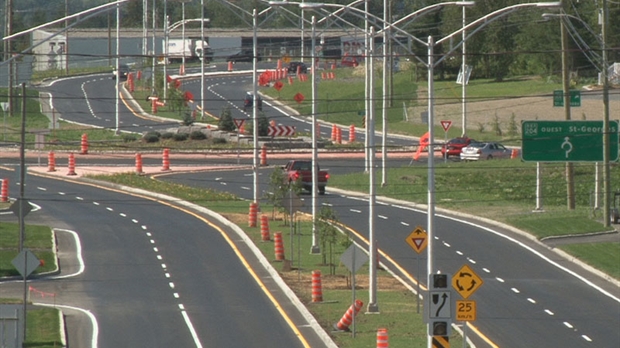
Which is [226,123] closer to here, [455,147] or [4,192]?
[455,147]

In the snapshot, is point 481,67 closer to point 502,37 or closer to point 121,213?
point 502,37

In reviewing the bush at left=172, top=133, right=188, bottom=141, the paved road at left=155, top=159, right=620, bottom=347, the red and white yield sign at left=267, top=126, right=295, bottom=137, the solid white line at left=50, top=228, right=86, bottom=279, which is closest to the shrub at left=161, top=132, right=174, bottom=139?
the bush at left=172, top=133, right=188, bottom=141

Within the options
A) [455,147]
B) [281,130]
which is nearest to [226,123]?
[281,130]

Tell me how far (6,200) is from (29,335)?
2935cm

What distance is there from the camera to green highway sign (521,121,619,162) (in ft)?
170

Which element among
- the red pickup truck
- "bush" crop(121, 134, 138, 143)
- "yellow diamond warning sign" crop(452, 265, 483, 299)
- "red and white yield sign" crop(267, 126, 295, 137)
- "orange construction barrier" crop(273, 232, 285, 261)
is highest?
"red and white yield sign" crop(267, 126, 295, 137)

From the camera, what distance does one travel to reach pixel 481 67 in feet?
400

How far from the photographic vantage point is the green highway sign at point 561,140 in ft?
170

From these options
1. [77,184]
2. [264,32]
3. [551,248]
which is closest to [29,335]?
[551,248]

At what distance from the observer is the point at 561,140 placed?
52.2 metres

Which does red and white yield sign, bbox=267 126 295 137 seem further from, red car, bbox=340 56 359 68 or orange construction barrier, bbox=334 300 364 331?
red car, bbox=340 56 359 68

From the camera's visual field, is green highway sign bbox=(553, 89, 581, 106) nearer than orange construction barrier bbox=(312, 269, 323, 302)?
No

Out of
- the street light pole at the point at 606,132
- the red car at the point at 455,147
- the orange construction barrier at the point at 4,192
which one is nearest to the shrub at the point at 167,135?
the red car at the point at 455,147

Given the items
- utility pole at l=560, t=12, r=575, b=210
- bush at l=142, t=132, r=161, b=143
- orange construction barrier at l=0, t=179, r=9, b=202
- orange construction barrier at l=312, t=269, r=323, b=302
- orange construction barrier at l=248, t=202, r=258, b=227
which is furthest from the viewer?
bush at l=142, t=132, r=161, b=143
